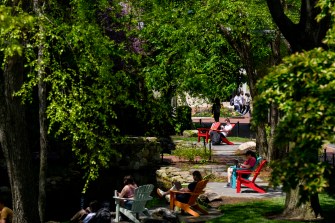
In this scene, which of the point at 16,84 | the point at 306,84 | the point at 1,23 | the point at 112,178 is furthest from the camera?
the point at 112,178

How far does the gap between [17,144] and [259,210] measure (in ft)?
20.7

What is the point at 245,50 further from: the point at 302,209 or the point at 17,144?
the point at 17,144

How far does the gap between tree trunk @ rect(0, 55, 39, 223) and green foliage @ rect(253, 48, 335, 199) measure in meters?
6.32

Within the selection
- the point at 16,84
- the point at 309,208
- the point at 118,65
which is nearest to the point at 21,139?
the point at 16,84

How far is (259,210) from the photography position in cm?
1762

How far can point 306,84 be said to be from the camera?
9.59 m

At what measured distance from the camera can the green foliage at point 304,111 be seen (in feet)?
29.6

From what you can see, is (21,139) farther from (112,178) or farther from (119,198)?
(112,178)

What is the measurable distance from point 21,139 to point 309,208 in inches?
243

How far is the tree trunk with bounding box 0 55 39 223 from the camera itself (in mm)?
14500

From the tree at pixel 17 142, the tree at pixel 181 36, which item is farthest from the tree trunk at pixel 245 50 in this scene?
the tree at pixel 17 142

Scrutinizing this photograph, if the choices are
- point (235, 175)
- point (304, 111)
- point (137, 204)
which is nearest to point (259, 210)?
point (137, 204)

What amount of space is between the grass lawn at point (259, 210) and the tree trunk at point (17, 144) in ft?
13.7

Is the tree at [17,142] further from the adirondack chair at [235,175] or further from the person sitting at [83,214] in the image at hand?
the adirondack chair at [235,175]
